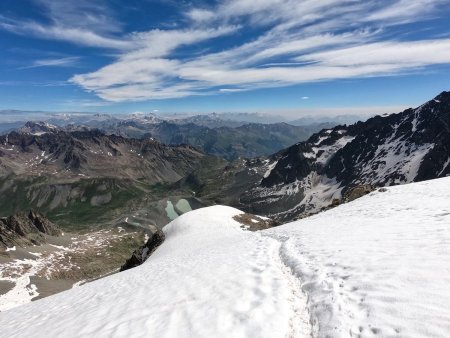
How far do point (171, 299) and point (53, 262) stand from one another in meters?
143

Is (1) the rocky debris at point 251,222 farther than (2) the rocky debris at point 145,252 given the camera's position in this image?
Yes

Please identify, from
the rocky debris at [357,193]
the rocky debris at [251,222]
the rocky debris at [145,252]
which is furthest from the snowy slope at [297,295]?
the rocky debris at [145,252]

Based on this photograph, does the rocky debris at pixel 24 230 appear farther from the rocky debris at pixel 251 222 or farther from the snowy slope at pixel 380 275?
the snowy slope at pixel 380 275

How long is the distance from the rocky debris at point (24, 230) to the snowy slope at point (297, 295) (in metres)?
144

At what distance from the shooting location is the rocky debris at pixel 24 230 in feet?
475

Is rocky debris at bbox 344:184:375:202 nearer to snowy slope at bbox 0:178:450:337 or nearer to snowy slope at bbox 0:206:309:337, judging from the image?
snowy slope at bbox 0:178:450:337

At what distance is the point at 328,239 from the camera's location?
22.7 metres

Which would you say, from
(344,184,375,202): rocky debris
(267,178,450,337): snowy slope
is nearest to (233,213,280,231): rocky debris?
(344,184,375,202): rocky debris

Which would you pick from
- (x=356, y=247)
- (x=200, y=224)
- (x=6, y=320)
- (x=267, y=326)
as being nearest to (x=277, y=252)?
(x=356, y=247)

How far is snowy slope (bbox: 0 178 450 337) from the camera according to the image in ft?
35.2

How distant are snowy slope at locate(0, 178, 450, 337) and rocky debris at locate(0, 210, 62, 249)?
473ft

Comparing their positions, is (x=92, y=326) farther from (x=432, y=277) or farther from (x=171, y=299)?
(x=432, y=277)

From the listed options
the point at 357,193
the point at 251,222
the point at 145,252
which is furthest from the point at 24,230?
the point at 357,193

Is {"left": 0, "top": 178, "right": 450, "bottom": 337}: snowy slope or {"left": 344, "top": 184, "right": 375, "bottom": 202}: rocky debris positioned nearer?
{"left": 0, "top": 178, "right": 450, "bottom": 337}: snowy slope
